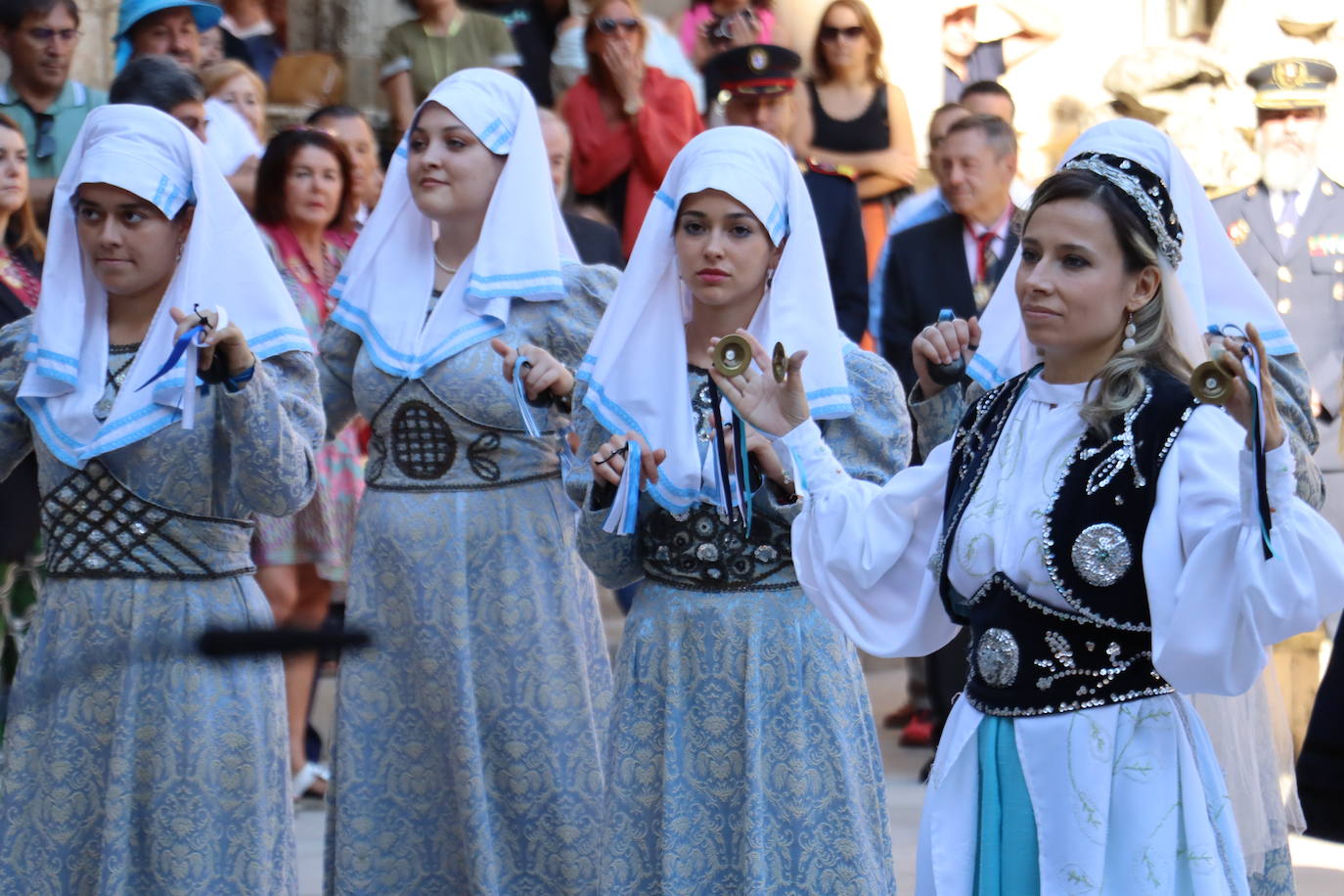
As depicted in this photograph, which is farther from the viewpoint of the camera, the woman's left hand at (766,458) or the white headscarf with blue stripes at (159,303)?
the white headscarf with blue stripes at (159,303)

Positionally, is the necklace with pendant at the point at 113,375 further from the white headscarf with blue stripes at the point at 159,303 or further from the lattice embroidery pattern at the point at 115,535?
the lattice embroidery pattern at the point at 115,535

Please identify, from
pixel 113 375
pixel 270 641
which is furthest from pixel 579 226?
pixel 270 641

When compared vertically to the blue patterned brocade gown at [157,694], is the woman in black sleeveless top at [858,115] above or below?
above

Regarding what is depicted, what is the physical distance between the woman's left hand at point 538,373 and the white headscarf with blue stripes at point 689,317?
0.18m

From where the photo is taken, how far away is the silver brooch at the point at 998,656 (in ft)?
11.3

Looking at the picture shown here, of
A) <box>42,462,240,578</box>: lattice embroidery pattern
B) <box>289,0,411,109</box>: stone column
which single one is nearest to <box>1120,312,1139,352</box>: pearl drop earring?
<box>42,462,240,578</box>: lattice embroidery pattern

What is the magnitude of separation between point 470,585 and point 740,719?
3.25ft

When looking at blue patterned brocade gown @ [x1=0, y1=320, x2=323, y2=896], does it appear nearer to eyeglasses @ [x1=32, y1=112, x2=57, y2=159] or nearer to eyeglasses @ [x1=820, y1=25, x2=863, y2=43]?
eyeglasses @ [x1=32, y1=112, x2=57, y2=159]

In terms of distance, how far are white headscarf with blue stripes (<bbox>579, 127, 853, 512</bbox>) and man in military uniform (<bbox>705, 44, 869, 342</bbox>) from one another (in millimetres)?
2901

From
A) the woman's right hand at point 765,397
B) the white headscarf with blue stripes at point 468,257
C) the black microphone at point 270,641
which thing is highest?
the white headscarf with blue stripes at point 468,257

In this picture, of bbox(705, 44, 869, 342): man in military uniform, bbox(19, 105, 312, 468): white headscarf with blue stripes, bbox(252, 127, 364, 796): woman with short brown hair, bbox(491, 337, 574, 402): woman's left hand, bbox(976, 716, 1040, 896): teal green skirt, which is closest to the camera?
bbox(976, 716, 1040, 896): teal green skirt

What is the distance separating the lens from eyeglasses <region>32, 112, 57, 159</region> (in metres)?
7.23

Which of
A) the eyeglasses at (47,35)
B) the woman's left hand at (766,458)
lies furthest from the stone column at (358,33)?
the woman's left hand at (766,458)

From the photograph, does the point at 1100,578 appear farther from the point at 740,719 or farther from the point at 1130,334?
the point at 740,719
